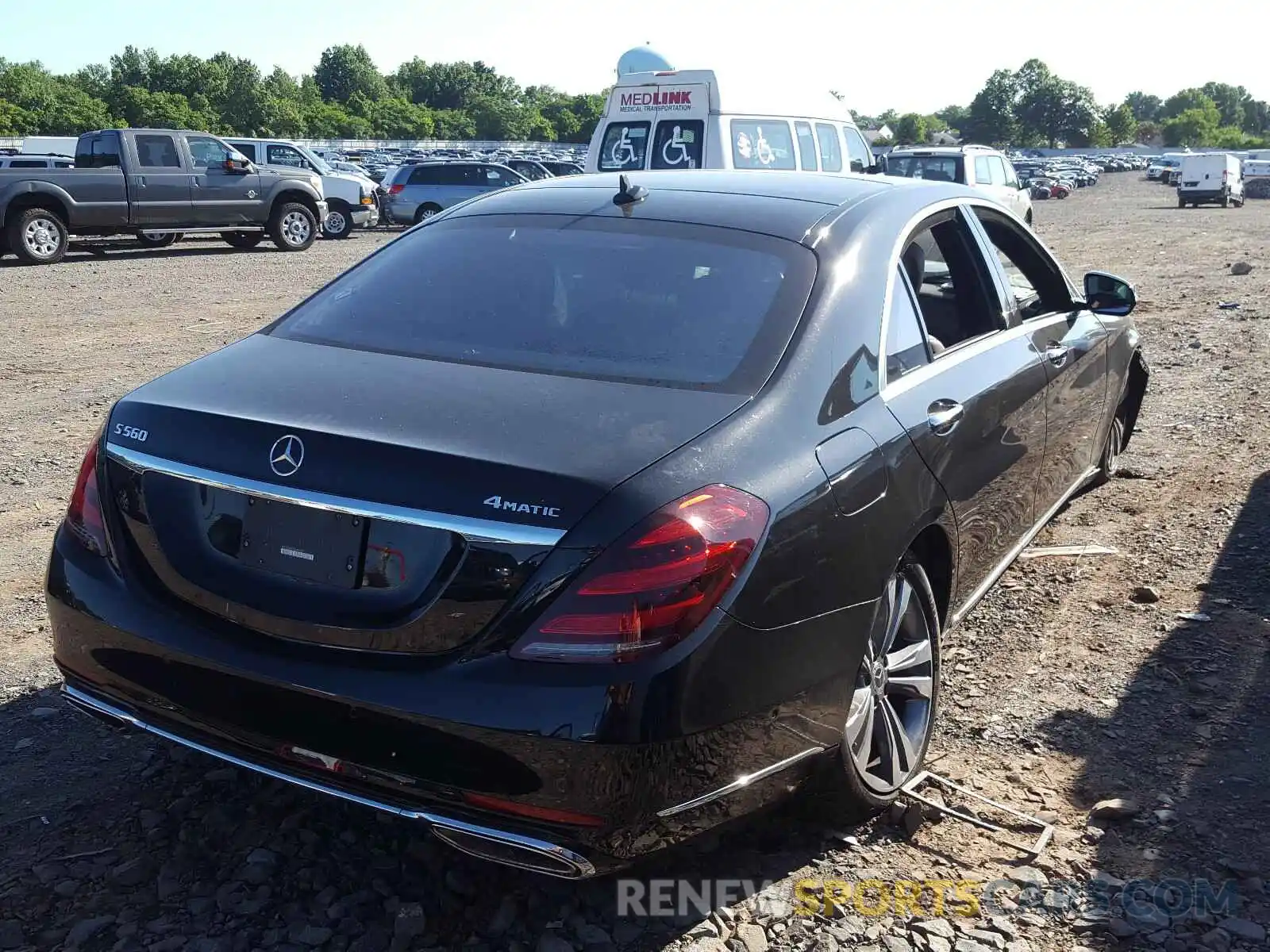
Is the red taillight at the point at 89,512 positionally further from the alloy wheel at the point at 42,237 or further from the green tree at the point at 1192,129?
the green tree at the point at 1192,129

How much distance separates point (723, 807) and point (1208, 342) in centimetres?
1031

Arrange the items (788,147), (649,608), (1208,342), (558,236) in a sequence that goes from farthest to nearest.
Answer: (788,147) < (1208,342) < (558,236) < (649,608)

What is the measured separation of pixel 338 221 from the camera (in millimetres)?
23094

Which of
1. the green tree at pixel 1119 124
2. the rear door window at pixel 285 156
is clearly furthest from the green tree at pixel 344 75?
the rear door window at pixel 285 156

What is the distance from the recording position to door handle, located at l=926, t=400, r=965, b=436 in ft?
10.5

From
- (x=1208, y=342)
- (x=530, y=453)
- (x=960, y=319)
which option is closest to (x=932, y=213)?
(x=960, y=319)

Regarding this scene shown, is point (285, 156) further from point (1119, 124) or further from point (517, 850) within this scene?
point (1119, 124)

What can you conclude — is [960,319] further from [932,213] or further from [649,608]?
[649,608]

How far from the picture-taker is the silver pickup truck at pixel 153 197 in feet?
54.3

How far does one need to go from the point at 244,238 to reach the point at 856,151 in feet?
33.4

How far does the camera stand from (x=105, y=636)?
2664 mm

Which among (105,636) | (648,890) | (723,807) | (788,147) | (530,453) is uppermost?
(788,147)

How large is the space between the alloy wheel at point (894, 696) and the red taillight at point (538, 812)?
2.58ft

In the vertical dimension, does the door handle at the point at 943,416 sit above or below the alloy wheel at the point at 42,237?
below
